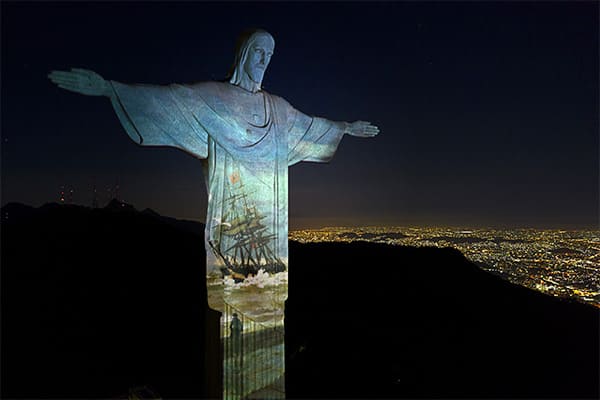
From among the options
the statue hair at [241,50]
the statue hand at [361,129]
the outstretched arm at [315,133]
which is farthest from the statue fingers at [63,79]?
the statue hand at [361,129]

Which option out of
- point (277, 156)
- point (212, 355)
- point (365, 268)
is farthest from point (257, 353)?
point (365, 268)

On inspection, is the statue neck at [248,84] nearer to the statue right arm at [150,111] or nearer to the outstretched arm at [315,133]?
the outstretched arm at [315,133]

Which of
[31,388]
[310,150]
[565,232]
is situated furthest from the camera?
[565,232]

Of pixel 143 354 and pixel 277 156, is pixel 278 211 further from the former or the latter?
pixel 143 354

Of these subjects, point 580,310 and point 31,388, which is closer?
point 31,388

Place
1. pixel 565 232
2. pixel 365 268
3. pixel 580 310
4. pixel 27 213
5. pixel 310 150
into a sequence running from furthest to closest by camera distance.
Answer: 1. pixel 365 268
2. pixel 27 213
3. pixel 580 310
4. pixel 565 232
5. pixel 310 150

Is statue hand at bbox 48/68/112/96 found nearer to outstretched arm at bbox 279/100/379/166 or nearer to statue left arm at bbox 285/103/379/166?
outstretched arm at bbox 279/100/379/166

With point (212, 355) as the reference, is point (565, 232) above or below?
above

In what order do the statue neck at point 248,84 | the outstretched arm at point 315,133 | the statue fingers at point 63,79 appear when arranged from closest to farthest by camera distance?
the statue fingers at point 63,79 < the statue neck at point 248,84 < the outstretched arm at point 315,133

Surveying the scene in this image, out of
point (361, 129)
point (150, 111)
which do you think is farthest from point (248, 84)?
point (361, 129)
